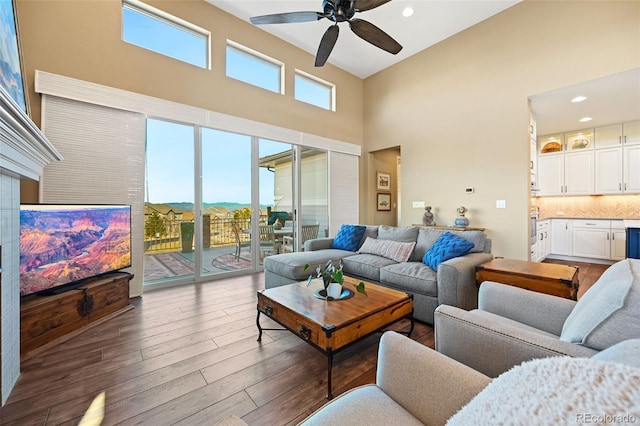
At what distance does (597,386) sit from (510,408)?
121 mm

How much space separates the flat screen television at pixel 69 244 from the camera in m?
2.12

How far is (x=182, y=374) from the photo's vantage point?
68.9 inches

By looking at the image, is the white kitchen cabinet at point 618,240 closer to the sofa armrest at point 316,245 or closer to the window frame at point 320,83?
the sofa armrest at point 316,245

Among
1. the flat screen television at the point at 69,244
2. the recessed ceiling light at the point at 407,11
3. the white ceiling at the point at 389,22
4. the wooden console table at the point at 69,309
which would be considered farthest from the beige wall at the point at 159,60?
the wooden console table at the point at 69,309

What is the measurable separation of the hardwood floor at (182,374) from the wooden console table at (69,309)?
0.36 feet

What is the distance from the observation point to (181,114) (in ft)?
12.4

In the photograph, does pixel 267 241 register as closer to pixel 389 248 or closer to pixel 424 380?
pixel 389 248

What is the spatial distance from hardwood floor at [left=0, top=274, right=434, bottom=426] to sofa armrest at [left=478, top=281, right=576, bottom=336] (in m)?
0.73

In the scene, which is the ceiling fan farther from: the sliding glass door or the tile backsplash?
the tile backsplash

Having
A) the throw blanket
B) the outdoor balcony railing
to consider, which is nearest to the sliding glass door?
the outdoor balcony railing

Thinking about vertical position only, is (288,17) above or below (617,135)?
above

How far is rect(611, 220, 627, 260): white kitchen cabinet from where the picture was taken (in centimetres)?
479

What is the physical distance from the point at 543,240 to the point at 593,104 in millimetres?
2604

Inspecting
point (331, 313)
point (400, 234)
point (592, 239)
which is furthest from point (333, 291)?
point (592, 239)
